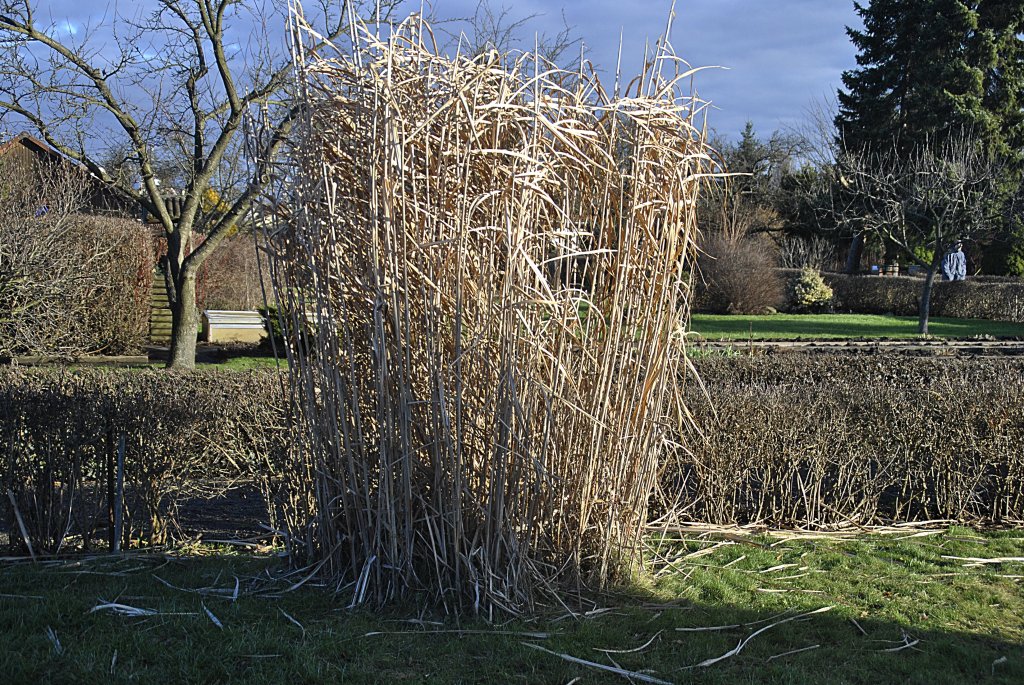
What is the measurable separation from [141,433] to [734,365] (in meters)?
A: 5.69

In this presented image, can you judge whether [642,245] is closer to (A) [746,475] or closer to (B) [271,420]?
(A) [746,475]

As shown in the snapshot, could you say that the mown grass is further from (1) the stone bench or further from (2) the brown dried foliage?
(2) the brown dried foliage

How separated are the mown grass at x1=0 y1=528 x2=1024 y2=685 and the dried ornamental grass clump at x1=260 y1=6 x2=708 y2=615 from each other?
0.27 metres

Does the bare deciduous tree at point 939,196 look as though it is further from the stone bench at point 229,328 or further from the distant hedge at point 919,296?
the stone bench at point 229,328

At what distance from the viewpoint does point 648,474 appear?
147 inches

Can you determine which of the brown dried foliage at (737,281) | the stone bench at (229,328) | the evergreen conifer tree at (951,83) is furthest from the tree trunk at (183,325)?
the evergreen conifer tree at (951,83)

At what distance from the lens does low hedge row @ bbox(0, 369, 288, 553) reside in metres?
4.20

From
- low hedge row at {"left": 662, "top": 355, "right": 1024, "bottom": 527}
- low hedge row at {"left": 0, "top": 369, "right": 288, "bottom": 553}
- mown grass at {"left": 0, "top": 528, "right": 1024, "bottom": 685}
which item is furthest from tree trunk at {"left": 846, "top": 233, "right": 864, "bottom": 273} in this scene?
low hedge row at {"left": 0, "top": 369, "right": 288, "bottom": 553}

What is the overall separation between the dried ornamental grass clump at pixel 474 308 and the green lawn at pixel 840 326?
46.2ft

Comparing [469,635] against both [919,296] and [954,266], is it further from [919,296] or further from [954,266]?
[954,266]

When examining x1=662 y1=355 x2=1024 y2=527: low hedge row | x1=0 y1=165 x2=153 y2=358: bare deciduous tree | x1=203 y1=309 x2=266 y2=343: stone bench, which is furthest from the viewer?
x1=203 y1=309 x2=266 y2=343: stone bench

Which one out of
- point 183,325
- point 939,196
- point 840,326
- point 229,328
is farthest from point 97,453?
point 939,196

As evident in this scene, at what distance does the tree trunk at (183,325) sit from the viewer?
10.1 m

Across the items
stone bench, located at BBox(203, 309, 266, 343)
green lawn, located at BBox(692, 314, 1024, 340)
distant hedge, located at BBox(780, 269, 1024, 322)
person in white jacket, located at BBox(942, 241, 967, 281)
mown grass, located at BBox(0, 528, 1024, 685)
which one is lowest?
mown grass, located at BBox(0, 528, 1024, 685)
